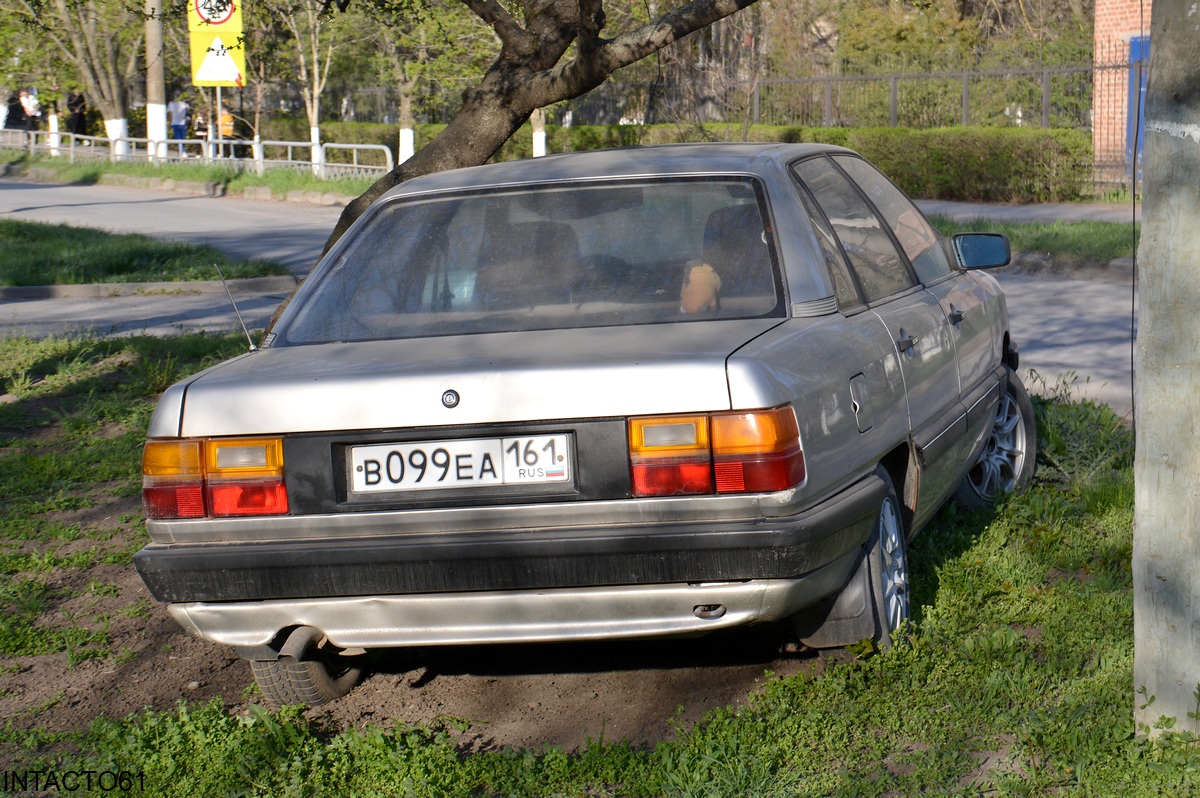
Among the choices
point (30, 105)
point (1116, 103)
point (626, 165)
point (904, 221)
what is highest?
point (30, 105)

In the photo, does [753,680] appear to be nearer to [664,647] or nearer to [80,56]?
[664,647]

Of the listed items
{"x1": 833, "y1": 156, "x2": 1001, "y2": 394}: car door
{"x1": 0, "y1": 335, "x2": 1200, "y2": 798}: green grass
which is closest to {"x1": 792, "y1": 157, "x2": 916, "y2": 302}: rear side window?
{"x1": 833, "y1": 156, "x2": 1001, "y2": 394}: car door

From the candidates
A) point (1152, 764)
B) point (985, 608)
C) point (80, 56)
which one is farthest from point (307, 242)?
point (80, 56)

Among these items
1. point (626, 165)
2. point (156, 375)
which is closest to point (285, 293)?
point (156, 375)

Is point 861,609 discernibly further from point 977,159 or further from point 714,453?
point 977,159

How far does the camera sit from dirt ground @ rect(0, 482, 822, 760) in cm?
377

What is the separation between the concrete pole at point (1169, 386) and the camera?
3.09 m

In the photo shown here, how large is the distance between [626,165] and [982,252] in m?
1.74

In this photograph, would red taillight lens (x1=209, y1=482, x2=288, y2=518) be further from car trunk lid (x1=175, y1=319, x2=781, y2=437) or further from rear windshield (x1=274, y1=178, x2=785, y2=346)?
rear windshield (x1=274, y1=178, x2=785, y2=346)

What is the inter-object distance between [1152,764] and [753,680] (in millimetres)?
1171

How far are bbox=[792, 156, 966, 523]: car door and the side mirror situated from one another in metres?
0.58

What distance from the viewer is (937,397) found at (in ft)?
14.6

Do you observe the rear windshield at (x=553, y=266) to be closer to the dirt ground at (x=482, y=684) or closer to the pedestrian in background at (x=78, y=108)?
the dirt ground at (x=482, y=684)

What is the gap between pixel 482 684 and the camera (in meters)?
4.07
